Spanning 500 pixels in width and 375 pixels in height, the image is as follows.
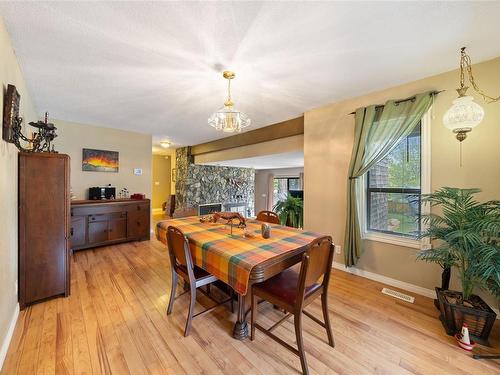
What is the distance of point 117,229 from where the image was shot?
162 inches

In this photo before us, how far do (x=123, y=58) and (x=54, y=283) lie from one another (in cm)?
244

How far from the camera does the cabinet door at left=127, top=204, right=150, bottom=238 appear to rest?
4.27 m

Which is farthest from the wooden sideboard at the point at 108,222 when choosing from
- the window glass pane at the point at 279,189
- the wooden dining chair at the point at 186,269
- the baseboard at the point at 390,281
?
the window glass pane at the point at 279,189

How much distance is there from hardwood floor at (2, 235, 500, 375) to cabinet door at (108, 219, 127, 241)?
1.67 meters

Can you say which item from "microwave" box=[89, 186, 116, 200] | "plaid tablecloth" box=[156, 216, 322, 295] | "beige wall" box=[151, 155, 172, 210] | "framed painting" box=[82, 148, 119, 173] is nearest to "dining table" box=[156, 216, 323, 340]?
"plaid tablecloth" box=[156, 216, 322, 295]

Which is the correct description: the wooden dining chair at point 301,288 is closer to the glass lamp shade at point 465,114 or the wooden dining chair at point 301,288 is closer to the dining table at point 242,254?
the dining table at point 242,254

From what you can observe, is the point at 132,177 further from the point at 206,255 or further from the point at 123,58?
the point at 206,255

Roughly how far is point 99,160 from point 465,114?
5580 mm

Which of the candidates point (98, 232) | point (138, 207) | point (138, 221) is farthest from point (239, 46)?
point (98, 232)

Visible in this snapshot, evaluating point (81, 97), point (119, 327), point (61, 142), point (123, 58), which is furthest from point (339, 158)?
point (61, 142)

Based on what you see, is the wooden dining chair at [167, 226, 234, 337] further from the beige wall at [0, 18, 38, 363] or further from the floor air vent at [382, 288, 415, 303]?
the floor air vent at [382, 288, 415, 303]

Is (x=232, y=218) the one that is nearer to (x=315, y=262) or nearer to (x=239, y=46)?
(x=315, y=262)

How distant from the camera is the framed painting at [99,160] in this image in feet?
13.8

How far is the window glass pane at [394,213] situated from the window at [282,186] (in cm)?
512
